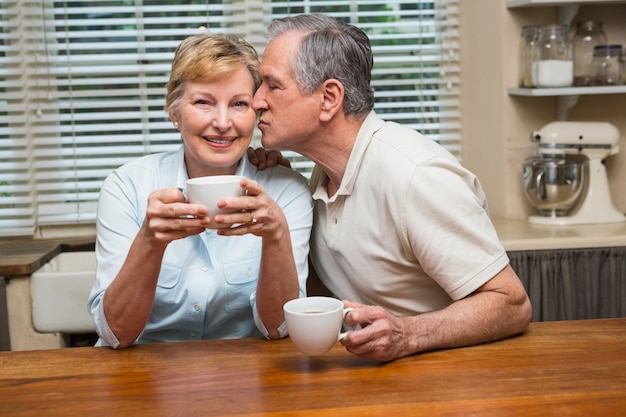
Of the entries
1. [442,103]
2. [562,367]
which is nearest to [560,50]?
[442,103]

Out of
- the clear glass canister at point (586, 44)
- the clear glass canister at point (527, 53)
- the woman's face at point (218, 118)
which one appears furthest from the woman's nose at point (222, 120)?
the clear glass canister at point (586, 44)

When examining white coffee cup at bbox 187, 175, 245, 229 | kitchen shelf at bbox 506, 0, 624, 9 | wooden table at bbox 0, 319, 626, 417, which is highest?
kitchen shelf at bbox 506, 0, 624, 9

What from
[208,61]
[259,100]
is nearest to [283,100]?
[259,100]

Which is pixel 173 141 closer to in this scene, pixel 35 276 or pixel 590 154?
pixel 35 276

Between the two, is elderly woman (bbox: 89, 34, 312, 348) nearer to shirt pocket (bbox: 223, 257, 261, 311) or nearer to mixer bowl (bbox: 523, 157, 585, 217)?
shirt pocket (bbox: 223, 257, 261, 311)

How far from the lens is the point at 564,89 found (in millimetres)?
2863

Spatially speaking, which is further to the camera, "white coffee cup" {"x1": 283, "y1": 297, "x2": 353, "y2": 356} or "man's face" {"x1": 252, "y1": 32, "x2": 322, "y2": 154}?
"man's face" {"x1": 252, "y1": 32, "x2": 322, "y2": 154}

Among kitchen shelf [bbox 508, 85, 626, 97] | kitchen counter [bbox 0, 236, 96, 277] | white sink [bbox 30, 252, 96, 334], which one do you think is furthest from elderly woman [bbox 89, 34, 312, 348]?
kitchen shelf [bbox 508, 85, 626, 97]

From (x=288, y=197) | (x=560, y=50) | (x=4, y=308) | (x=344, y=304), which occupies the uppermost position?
(x=560, y=50)

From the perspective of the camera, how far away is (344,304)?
142cm

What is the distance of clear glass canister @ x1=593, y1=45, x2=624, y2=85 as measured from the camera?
9.68 ft

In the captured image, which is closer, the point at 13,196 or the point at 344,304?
the point at 344,304

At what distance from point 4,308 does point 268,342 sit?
1354 millimetres

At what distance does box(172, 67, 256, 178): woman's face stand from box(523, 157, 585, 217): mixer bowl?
4.74 feet
